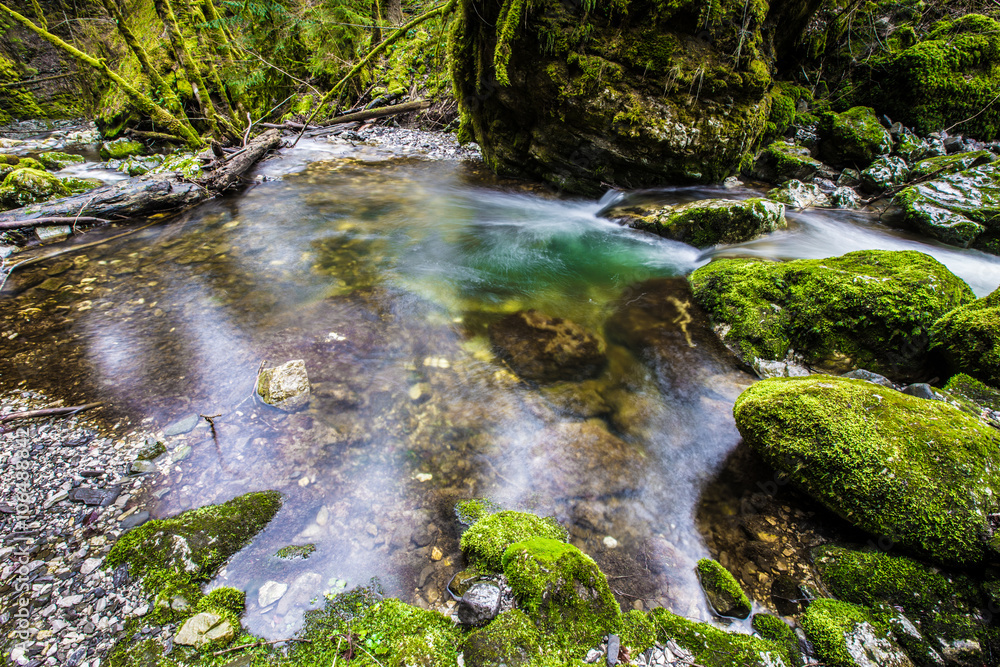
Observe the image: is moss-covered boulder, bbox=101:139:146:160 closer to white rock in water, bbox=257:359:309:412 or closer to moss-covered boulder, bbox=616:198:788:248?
white rock in water, bbox=257:359:309:412

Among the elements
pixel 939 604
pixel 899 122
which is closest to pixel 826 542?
pixel 939 604

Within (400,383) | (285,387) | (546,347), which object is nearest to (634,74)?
(546,347)

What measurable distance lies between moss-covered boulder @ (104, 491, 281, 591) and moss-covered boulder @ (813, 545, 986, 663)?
3778mm

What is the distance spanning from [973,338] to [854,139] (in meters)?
7.51

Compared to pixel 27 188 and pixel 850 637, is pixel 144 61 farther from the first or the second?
pixel 850 637

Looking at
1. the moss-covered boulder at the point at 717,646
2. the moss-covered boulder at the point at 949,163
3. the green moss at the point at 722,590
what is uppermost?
the moss-covered boulder at the point at 949,163

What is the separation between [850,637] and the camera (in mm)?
2086

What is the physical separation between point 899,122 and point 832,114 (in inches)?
→ 64.1

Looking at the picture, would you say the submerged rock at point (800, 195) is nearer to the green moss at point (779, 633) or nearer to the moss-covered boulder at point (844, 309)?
the moss-covered boulder at point (844, 309)

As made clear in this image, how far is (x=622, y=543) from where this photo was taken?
2752 mm

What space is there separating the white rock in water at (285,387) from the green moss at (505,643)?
248cm

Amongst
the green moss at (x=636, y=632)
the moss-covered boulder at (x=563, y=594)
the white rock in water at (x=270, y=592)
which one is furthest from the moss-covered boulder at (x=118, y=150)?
the green moss at (x=636, y=632)

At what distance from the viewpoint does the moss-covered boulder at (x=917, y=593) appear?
2.11 m

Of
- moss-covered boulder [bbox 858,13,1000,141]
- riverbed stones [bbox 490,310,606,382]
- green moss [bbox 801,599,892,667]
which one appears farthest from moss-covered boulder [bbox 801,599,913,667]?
moss-covered boulder [bbox 858,13,1000,141]
